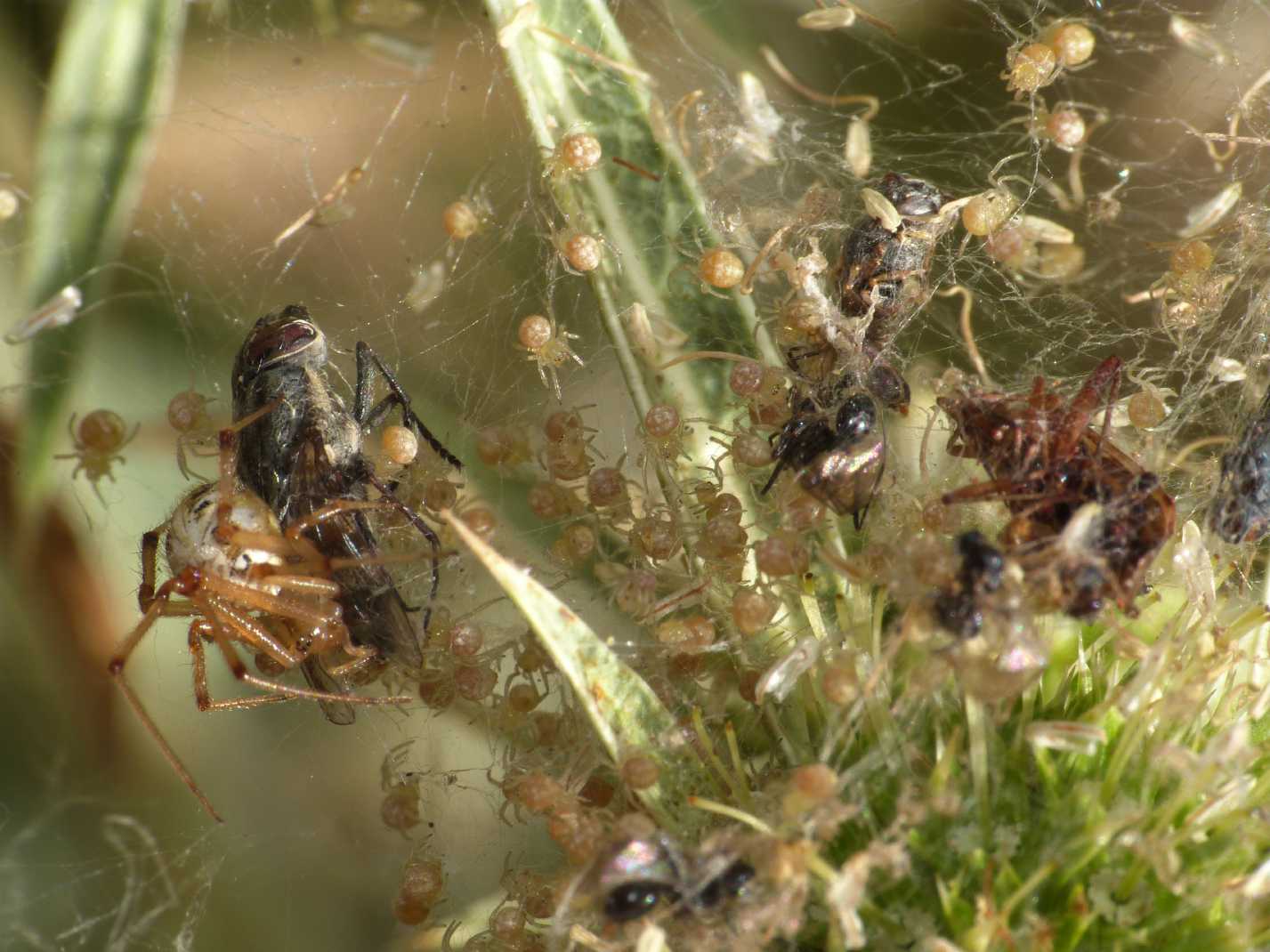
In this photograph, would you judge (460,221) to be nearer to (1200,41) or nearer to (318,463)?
(318,463)

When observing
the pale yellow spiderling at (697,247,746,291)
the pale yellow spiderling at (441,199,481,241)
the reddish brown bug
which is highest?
the pale yellow spiderling at (441,199,481,241)

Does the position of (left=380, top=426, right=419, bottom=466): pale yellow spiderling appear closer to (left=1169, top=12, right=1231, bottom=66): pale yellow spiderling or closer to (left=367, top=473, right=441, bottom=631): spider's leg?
(left=367, top=473, right=441, bottom=631): spider's leg

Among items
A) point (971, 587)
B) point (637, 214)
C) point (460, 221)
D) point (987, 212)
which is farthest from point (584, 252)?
point (971, 587)

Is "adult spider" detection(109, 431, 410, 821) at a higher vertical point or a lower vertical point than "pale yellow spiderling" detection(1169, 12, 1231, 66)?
lower

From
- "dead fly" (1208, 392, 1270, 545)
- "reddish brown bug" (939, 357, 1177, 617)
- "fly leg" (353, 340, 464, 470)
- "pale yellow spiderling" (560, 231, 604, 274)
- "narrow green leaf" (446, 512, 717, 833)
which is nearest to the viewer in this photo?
"narrow green leaf" (446, 512, 717, 833)

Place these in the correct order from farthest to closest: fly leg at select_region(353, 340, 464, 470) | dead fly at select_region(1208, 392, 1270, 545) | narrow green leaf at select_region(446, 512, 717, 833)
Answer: fly leg at select_region(353, 340, 464, 470)
dead fly at select_region(1208, 392, 1270, 545)
narrow green leaf at select_region(446, 512, 717, 833)

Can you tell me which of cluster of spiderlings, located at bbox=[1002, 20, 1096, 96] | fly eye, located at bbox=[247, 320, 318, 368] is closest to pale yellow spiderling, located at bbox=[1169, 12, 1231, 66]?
cluster of spiderlings, located at bbox=[1002, 20, 1096, 96]

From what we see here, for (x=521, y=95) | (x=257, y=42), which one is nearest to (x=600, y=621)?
(x=521, y=95)
